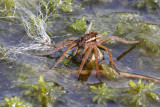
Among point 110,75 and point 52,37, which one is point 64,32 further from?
point 110,75

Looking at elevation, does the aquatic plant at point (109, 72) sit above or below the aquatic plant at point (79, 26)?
below

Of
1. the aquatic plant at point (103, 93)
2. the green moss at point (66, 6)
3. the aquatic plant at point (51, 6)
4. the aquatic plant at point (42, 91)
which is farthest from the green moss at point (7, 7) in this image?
the aquatic plant at point (103, 93)

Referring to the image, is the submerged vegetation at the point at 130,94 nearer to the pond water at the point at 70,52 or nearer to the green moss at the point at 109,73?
the pond water at the point at 70,52

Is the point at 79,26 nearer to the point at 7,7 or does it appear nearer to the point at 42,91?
the point at 7,7

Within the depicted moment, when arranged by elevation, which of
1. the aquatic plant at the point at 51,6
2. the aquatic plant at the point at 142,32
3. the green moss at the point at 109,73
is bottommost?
the green moss at the point at 109,73

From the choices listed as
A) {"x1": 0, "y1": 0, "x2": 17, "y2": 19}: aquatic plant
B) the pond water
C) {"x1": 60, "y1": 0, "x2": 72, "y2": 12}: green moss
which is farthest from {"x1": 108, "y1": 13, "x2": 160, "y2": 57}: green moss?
{"x1": 0, "y1": 0, "x2": 17, "y2": 19}: aquatic plant

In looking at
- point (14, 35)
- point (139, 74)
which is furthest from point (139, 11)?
point (14, 35)
